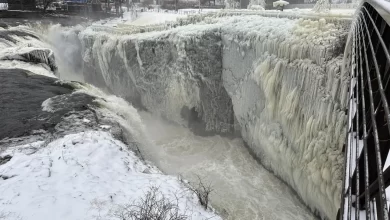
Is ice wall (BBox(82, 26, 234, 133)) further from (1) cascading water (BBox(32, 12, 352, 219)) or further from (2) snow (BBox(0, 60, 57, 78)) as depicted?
(2) snow (BBox(0, 60, 57, 78))

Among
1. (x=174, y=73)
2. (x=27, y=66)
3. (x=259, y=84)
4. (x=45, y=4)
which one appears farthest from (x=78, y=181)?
(x=45, y=4)

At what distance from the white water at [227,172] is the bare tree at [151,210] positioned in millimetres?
1868

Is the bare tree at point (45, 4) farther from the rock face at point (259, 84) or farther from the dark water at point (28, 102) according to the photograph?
the dark water at point (28, 102)

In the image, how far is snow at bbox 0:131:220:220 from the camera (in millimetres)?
5484

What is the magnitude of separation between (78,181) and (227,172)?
7545mm

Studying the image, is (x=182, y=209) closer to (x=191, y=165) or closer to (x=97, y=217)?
(x=97, y=217)

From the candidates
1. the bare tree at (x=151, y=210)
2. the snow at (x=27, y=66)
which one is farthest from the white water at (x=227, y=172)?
the snow at (x=27, y=66)

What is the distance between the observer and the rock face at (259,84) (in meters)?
8.20

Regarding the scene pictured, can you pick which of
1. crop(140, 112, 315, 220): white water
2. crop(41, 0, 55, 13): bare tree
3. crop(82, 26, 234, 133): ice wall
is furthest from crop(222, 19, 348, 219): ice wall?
crop(41, 0, 55, 13): bare tree

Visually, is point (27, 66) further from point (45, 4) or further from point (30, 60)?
point (45, 4)

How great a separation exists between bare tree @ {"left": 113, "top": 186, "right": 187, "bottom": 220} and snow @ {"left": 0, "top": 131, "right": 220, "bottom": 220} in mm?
196

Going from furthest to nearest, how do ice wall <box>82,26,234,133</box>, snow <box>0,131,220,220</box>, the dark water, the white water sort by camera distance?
ice wall <box>82,26,234,133</box> < the white water < the dark water < snow <box>0,131,220,220</box>

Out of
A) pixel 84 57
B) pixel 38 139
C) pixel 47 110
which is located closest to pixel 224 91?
pixel 47 110

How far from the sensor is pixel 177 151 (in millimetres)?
14742
